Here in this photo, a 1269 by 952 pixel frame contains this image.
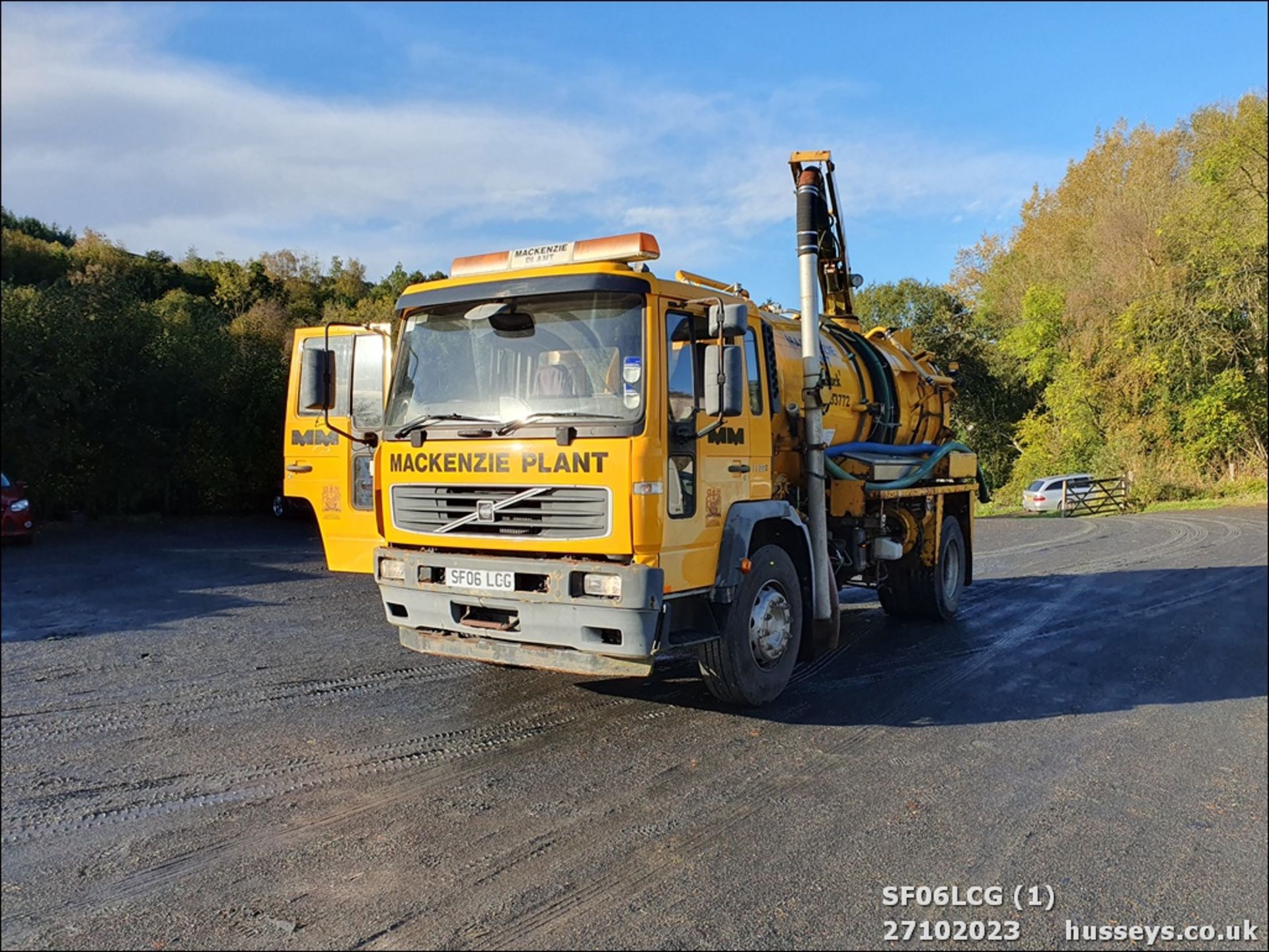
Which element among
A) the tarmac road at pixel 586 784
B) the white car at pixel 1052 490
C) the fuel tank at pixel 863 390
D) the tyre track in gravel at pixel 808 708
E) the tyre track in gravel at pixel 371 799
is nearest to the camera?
the tarmac road at pixel 586 784

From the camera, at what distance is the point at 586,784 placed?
403cm

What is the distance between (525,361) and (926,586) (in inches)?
196

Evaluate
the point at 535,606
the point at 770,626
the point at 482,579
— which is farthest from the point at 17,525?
the point at 770,626

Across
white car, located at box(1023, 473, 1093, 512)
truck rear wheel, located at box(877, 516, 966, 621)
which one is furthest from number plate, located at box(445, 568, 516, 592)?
truck rear wheel, located at box(877, 516, 966, 621)

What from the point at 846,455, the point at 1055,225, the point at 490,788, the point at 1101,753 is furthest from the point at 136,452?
the point at 846,455

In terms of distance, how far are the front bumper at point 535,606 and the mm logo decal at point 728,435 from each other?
1027mm

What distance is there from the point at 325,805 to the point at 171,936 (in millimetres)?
1088

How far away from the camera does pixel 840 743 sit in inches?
181

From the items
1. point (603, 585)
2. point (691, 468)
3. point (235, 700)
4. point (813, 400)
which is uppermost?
point (813, 400)

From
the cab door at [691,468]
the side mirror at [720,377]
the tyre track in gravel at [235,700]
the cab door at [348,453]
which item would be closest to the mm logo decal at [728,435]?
the cab door at [691,468]

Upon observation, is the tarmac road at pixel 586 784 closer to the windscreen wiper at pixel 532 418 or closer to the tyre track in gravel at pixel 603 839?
the tyre track in gravel at pixel 603 839

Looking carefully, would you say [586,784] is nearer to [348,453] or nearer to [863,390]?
[348,453]

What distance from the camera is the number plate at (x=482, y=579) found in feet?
15.4

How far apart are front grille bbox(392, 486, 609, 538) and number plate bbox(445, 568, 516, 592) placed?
0.22m
